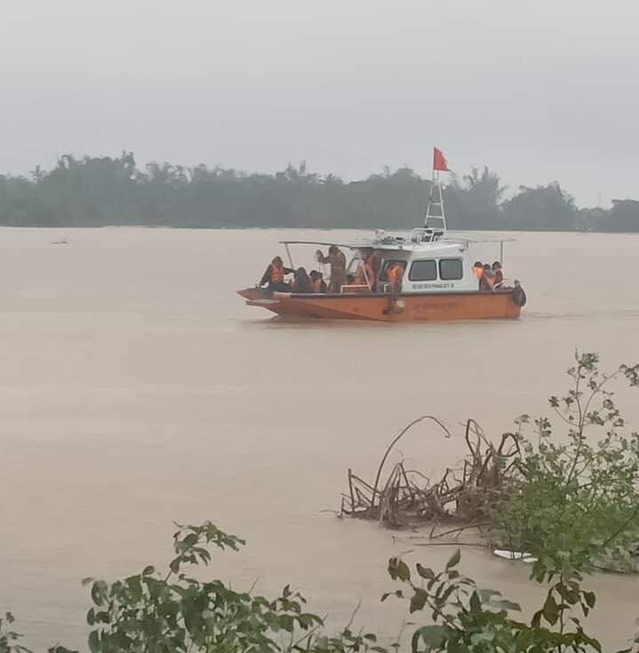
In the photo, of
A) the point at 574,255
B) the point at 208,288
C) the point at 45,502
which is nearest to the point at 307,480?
the point at 45,502

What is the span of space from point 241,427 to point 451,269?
27.8ft

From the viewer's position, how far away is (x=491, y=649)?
3082 mm

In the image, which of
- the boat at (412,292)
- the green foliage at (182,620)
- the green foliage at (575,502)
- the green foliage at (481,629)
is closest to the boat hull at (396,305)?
the boat at (412,292)

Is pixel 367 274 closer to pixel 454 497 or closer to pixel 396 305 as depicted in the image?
pixel 396 305

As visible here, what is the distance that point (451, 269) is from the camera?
19.1m

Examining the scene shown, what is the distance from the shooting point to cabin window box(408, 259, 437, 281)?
18750mm

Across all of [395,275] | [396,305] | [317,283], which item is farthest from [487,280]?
[317,283]

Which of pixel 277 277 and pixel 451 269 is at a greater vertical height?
pixel 451 269

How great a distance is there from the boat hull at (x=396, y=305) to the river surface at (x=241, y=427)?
0.24 meters

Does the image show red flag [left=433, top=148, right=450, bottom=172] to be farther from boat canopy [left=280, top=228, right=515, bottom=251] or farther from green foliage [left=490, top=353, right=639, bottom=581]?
green foliage [left=490, top=353, right=639, bottom=581]

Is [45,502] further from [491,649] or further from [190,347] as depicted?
[190,347]

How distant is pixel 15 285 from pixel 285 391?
2292cm

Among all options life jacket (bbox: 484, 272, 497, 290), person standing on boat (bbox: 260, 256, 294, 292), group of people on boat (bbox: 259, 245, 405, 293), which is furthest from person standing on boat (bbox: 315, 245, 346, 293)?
life jacket (bbox: 484, 272, 497, 290)

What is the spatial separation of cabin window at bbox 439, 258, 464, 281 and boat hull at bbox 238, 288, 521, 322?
232 mm
